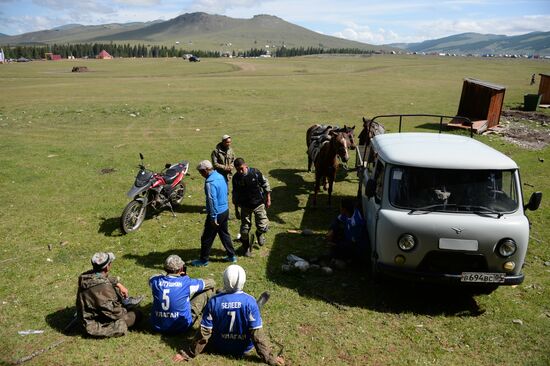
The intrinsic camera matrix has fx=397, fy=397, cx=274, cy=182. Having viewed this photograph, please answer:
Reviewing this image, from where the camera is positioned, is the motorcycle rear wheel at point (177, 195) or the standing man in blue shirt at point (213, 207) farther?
the motorcycle rear wheel at point (177, 195)

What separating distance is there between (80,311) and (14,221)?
6205 mm

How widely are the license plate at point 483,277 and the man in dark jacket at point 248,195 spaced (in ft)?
13.9

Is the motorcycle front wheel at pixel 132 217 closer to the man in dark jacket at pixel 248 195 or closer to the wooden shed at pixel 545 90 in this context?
the man in dark jacket at pixel 248 195

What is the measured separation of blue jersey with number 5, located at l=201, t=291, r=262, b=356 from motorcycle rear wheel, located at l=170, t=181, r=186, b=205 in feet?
21.1

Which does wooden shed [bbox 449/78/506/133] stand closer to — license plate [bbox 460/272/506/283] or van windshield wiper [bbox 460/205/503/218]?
van windshield wiper [bbox 460/205/503/218]

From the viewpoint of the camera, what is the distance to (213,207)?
7.97 meters

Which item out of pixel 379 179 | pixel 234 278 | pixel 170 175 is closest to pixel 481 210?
pixel 379 179

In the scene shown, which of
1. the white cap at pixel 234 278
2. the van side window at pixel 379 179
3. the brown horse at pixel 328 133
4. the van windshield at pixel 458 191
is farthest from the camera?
the brown horse at pixel 328 133

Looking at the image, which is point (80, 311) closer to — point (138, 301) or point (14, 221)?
point (138, 301)

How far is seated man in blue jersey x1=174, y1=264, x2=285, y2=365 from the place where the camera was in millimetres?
5273

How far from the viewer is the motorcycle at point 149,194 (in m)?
9.98

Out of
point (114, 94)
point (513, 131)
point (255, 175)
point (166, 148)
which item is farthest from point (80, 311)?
point (114, 94)

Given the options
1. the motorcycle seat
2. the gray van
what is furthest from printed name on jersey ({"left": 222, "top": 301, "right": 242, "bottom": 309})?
the motorcycle seat

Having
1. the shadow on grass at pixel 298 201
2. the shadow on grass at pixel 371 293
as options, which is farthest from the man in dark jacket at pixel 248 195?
the shadow on grass at pixel 298 201
